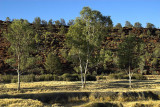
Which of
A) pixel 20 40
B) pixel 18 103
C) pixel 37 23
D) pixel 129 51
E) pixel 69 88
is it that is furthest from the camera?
pixel 37 23

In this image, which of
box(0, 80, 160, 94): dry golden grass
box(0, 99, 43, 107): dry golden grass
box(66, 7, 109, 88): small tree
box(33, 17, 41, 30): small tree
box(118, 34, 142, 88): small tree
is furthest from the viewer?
box(33, 17, 41, 30): small tree

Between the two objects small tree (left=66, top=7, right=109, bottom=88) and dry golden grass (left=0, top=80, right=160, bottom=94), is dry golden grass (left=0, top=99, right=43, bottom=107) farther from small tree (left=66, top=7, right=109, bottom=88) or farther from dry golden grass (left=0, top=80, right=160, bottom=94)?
small tree (left=66, top=7, right=109, bottom=88)

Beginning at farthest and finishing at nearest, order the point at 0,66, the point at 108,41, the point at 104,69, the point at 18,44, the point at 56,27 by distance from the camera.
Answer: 1. the point at 56,27
2. the point at 108,41
3. the point at 104,69
4. the point at 0,66
5. the point at 18,44

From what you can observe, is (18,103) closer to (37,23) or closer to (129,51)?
(129,51)

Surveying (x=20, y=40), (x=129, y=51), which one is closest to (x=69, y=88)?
(x=20, y=40)

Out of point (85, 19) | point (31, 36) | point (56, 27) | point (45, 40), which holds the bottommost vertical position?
point (31, 36)

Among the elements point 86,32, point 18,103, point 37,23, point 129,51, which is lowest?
point 18,103

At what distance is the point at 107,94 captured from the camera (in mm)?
13305

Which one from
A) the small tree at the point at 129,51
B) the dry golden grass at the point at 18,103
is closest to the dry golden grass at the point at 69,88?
the small tree at the point at 129,51

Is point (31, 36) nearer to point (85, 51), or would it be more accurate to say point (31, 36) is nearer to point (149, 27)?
point (85, 51)

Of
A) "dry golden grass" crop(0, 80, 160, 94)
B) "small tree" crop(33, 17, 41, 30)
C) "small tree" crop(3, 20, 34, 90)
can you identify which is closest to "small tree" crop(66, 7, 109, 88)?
"dry golden grass" crop(0, 80, 160, 94)

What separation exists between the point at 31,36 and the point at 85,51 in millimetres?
7430

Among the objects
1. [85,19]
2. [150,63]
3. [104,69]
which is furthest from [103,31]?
[150,63]

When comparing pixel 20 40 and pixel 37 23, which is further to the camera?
pixel 37 23
